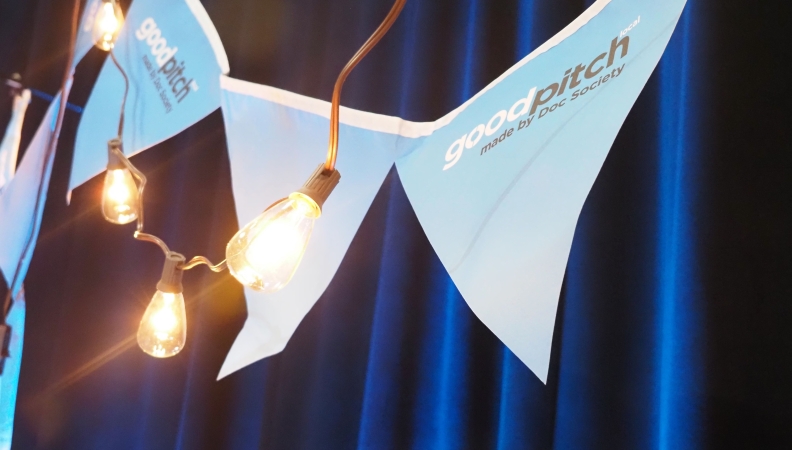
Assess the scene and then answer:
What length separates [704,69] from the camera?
0.91 metres

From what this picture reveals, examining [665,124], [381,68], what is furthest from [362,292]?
[665,124]

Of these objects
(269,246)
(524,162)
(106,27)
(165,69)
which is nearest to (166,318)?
(269,246)

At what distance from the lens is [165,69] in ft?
3.89

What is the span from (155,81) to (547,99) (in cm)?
92

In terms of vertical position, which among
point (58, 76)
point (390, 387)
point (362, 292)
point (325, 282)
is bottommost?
point (390, 387)

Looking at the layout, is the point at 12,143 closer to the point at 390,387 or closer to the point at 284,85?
the point at 284,85

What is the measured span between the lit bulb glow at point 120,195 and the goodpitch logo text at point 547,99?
594 mm

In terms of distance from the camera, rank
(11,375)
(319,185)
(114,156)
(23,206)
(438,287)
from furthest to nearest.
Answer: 1. (11,375)
2. (23,206)
3. (438,287)
4. (114,156)
5. (319,185)

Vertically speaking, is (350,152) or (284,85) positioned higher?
(284,85)

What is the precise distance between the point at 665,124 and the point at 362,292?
0.72 metres

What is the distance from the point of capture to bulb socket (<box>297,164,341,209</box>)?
57 cm

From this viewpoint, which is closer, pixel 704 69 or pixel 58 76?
pixel 704 69

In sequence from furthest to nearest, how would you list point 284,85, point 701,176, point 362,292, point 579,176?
point 284,85 → point 362,292 → point 701,176 → point 579,176

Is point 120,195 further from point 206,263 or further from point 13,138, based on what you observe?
point 13,138
